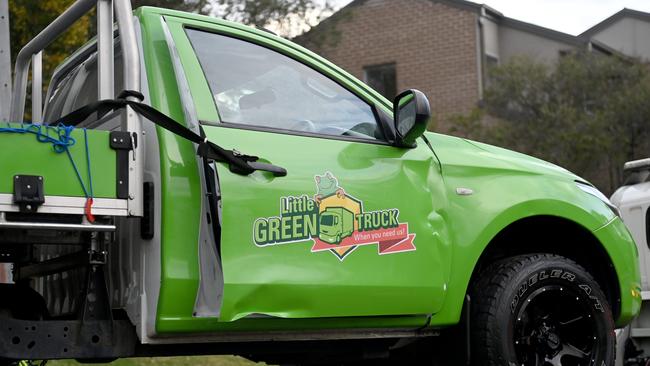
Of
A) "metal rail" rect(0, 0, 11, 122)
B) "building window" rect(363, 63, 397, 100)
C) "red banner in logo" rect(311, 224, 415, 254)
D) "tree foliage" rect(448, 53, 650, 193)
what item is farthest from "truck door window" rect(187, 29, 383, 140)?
"building window" rect(363, 63, 397, 100)

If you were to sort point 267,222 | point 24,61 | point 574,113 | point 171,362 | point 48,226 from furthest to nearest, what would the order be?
point 574,113 → point 171,362 → point 24,61 → point 267,222 → point 48,226

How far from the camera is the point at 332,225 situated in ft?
15.1

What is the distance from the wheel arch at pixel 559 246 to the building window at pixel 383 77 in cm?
1920

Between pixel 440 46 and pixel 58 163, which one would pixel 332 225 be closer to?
pixel 58 163

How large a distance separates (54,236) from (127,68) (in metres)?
0.79

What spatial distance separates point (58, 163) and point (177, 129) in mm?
560

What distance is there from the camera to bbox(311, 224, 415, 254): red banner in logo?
4571mm

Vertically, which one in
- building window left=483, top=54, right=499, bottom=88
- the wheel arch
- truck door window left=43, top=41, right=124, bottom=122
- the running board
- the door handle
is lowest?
the running board

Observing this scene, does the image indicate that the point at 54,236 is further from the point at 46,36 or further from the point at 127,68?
the point at 46,36

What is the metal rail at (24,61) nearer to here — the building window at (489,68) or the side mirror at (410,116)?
the side mirror at (410,116)

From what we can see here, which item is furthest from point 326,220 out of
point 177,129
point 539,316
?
point 539,316

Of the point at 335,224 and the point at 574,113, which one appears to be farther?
the point at 574,113

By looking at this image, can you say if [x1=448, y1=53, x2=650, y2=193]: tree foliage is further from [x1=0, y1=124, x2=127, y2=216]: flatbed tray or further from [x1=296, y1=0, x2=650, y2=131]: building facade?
[x1=0, y1=124, x2=127, y2=216]: flatbed tray

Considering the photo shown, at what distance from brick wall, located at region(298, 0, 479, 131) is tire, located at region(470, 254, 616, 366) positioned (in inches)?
705
